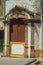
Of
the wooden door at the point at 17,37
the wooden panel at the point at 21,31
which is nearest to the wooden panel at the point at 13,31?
the wooden door at the point at 17,37

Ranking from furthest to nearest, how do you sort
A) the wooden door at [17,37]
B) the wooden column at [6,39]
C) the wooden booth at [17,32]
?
the wooden column at [6,39]
the wooden door at [17,37]
the wooden booth at [17,32]

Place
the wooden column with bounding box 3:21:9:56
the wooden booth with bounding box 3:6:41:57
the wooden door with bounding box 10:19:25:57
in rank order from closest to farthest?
the wooden booth with bounding box 3:6:41:57 < the wooden door with bounding box 10:19:25:57 < the wooden column with bounding box 3:21:9:56

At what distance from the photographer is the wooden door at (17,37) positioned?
81.5 ft

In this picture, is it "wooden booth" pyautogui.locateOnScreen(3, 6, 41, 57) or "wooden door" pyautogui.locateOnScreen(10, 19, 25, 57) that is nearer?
"wooden booth" pyautogui.locateOnScreen(3, 6, 41, 57)

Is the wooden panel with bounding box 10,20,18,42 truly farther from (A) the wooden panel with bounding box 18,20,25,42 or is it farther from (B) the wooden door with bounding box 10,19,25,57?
(A) the wooden panel with bounding box 18,20,25,42

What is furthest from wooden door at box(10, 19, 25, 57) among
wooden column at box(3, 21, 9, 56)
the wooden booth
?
wooden column at box(3, 21, 9, 56)

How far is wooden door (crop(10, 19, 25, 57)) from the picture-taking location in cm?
2485

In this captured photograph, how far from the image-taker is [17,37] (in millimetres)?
24969

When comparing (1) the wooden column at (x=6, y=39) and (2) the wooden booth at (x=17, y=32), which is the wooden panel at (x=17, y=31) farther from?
(1) the wooden column at (x=6, y=39)

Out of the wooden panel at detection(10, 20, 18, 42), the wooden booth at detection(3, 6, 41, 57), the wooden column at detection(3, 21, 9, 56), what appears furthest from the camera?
the wooden column at detection(3, 21, 9, 56)

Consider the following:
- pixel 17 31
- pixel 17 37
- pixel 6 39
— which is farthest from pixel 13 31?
pixel 6 39

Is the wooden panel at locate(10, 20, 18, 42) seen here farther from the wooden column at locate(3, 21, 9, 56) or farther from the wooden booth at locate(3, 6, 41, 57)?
the wooden column at locate(3, 21, 9, 56)

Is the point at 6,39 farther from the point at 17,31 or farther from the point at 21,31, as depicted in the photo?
the point at 21,31

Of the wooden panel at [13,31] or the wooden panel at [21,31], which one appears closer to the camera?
the wooden panel at [21,31]
